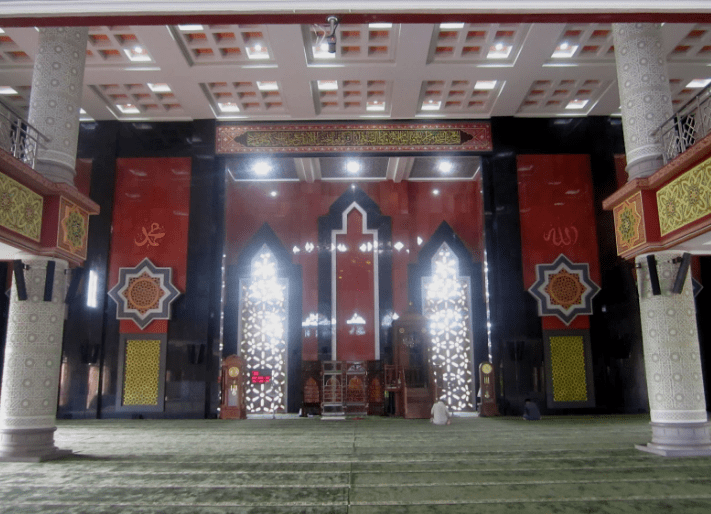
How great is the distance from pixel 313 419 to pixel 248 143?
4394mm

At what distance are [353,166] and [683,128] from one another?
5.99 m

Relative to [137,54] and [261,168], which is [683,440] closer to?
[137,54]

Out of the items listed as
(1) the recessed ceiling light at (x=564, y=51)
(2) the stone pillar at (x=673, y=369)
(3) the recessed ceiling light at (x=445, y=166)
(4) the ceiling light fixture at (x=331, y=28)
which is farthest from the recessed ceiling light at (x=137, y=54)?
(2) the stone pillar at (x=673, y=369)

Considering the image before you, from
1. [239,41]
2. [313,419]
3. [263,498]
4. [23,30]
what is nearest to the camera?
[263,498]

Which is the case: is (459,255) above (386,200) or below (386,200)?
below

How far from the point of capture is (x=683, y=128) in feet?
14.2

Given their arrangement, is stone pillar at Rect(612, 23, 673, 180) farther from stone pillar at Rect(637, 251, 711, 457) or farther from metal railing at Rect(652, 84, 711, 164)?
stone pillar at Rect(637, 251, 711, 457)

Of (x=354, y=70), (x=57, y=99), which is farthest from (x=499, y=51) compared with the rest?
(x=57, y=99)

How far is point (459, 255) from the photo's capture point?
9.66m

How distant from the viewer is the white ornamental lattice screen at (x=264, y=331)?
920 cm

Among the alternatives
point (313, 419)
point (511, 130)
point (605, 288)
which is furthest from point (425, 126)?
point (313, 419)

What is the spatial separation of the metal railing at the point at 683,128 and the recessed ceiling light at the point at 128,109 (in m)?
7.19

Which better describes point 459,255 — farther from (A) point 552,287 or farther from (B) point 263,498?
(B) point 263,498

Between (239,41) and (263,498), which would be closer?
(263,498)
